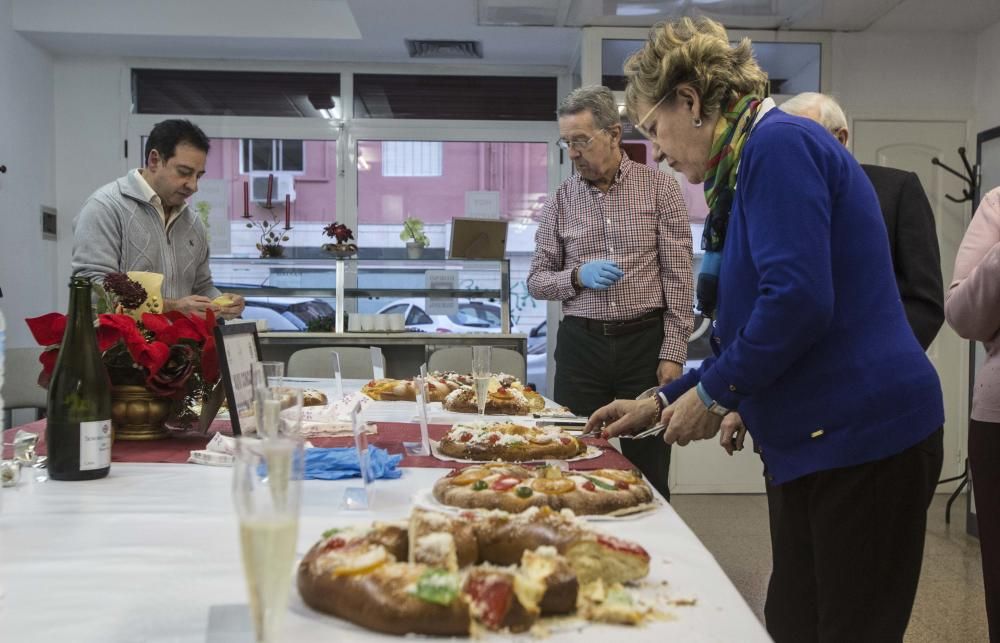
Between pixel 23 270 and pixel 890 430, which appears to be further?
pixel 23 270

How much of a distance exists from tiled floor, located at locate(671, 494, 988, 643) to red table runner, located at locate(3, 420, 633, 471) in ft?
5.09

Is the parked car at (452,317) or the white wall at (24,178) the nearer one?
the parked car at (452,317)

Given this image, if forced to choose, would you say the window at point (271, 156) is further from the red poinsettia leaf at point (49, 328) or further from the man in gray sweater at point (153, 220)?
the red poinsettia leaf at point (49, 328)

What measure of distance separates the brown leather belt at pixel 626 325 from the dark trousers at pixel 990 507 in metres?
1.04

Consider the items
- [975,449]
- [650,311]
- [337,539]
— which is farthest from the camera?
[650,311]

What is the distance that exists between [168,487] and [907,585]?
1.14 metres

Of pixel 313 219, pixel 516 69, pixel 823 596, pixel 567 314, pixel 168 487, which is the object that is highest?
pixel 516 69

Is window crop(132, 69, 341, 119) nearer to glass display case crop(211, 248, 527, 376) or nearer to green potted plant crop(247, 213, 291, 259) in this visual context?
green potted plant crop(247, 213, 291, 259)

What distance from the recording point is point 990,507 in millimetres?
1848

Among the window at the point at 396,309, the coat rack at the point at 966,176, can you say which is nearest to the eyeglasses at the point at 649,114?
the window at the point at 396,309

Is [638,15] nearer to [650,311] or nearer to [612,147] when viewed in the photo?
[612,147]

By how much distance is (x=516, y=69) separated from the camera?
18.0 ft

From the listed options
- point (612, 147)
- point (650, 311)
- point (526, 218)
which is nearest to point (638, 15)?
point (526, 218)

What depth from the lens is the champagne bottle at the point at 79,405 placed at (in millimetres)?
1301
